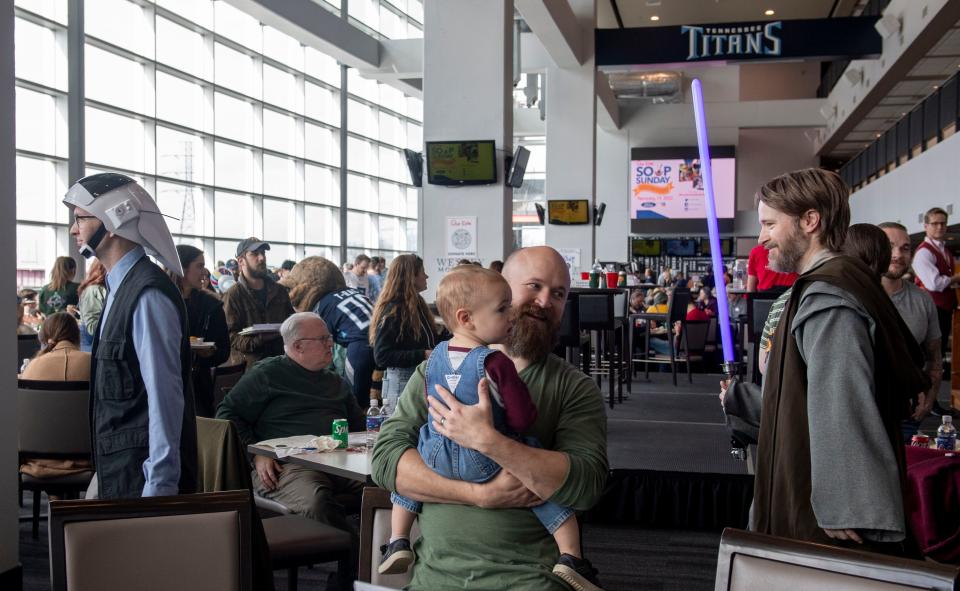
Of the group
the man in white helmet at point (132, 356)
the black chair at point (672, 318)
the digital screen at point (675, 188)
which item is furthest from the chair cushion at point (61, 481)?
the digital screen at point (675, 188)

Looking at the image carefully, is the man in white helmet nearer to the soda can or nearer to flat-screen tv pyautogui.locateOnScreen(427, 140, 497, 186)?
the soda can

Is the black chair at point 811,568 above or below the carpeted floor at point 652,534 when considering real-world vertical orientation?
above

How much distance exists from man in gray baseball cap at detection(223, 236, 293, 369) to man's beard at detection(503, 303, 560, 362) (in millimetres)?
3907

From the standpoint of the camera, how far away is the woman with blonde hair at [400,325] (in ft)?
17.0

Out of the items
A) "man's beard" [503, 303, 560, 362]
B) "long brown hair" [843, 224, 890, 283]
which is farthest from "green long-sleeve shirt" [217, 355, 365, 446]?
"long brown hair" [843, 224, 890, 283]

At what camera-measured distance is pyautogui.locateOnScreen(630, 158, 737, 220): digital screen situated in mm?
21922

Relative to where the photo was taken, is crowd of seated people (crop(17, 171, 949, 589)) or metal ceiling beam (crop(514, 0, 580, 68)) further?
metal ceiling beam (crop(514, 0, 580, 68))

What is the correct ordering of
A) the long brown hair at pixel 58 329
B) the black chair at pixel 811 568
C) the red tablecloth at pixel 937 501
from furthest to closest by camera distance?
the long brown hair at pixel 58 329, the red tablecloth at pixel 937 501, the black chair at pixel 811 568

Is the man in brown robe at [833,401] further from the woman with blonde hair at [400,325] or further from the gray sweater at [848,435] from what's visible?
the woman with blonde hair at [400,325]

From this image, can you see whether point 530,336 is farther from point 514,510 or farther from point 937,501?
point 937,501

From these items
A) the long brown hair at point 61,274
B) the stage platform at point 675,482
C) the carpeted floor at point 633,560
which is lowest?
the carpeted floor at point 633,560

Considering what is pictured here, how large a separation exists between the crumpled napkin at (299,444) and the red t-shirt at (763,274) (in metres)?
3.99

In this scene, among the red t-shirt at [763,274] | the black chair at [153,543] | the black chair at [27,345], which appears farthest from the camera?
the black chair at [27,345]

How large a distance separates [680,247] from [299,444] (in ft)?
65.1
